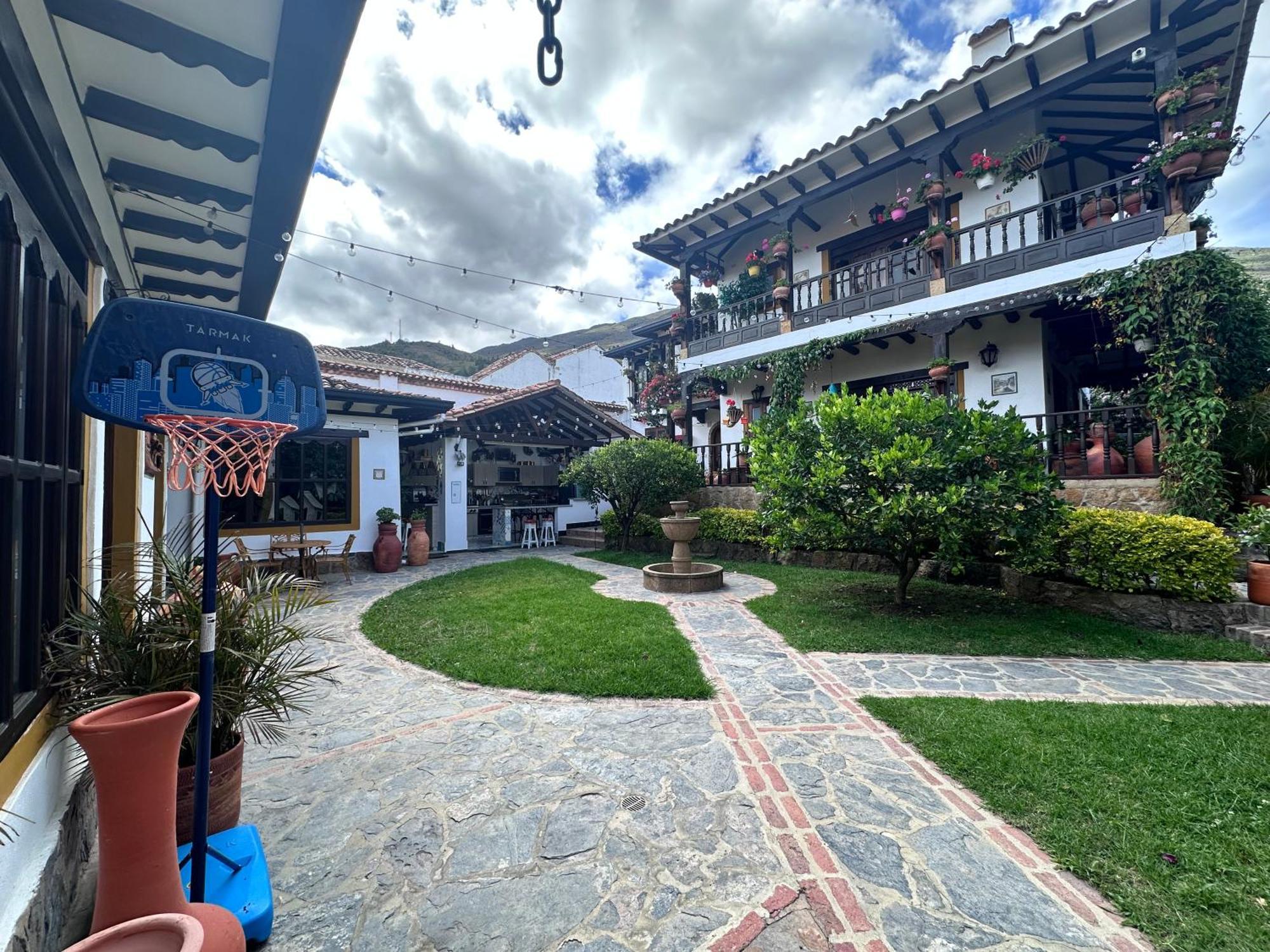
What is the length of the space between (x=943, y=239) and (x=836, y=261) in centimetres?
253

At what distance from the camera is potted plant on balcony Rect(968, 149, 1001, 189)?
8.07 meters

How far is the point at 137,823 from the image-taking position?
151 centimetres

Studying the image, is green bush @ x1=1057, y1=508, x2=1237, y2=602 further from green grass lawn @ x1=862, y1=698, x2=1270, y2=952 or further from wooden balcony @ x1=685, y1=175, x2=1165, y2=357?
wooden balcony @ x1=685, y1=175, x2=1165, y2=357

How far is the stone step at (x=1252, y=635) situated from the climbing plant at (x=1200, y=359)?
1.69 meters

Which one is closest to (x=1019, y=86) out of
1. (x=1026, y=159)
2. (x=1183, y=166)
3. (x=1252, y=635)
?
(x=1026, y=159)

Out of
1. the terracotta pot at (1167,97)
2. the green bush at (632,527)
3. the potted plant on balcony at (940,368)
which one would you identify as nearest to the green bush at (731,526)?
the green bush at (632,527)

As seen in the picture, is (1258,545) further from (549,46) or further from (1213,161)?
(549,46)

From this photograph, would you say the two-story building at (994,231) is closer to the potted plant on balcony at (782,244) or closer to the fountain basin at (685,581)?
the potted plant on balcony at (782,244)

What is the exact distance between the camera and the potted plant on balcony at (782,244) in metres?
10.2

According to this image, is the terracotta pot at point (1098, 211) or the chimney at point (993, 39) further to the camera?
the chimney at point (993, 39)

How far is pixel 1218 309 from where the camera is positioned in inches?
239

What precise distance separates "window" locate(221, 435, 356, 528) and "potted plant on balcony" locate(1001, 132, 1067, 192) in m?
11.9

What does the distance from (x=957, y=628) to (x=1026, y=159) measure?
295 inches

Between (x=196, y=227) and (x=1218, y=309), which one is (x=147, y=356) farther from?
(x=1218, y=309)
